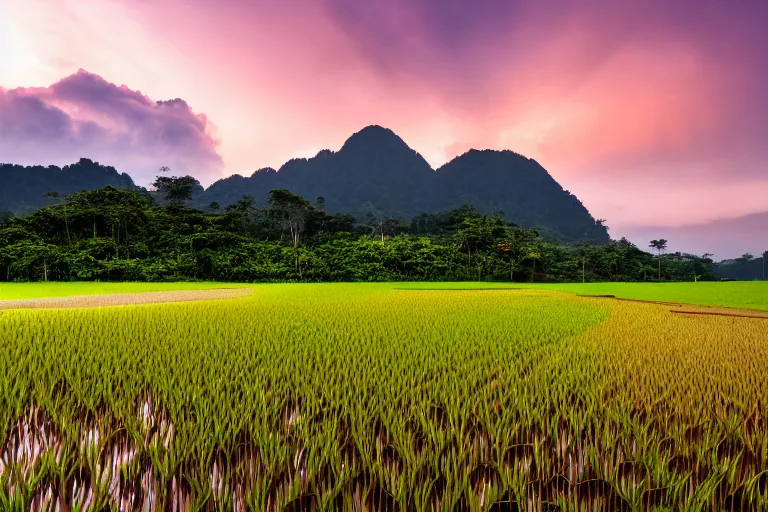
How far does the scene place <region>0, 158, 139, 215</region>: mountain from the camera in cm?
9688

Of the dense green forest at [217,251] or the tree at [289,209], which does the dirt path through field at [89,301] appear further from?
the tree at [289,209]

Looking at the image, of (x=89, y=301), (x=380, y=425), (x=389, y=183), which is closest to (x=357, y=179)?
(x=389, y=183)

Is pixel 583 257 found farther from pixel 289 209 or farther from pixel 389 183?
pixel 389 183

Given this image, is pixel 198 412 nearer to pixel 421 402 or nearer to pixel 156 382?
pixel 156 382

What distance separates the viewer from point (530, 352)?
12.5 feet

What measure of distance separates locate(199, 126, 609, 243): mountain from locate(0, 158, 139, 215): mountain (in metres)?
33.4

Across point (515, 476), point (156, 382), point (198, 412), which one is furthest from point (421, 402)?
point (156, 382)

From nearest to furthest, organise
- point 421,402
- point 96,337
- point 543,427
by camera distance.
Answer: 1. point 543,427
2. point 421,402
3. point 96,337

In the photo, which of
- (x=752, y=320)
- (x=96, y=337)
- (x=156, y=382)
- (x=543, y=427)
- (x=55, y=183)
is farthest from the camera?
(x=55, y=183)

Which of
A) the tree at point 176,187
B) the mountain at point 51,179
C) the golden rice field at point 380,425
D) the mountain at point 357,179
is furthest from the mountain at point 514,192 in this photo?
the golden rice field at point 380,425

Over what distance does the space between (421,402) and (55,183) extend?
144 m

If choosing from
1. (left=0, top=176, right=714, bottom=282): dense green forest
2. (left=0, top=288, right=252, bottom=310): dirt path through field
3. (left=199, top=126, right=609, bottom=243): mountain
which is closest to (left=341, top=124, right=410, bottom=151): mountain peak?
(left=199, top=126, right=609, bottom=243): mountain

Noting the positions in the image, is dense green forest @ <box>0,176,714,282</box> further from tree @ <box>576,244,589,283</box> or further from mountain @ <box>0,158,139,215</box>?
mountain @ <box>0,158,139,215</box>

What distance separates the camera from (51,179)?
337ft
